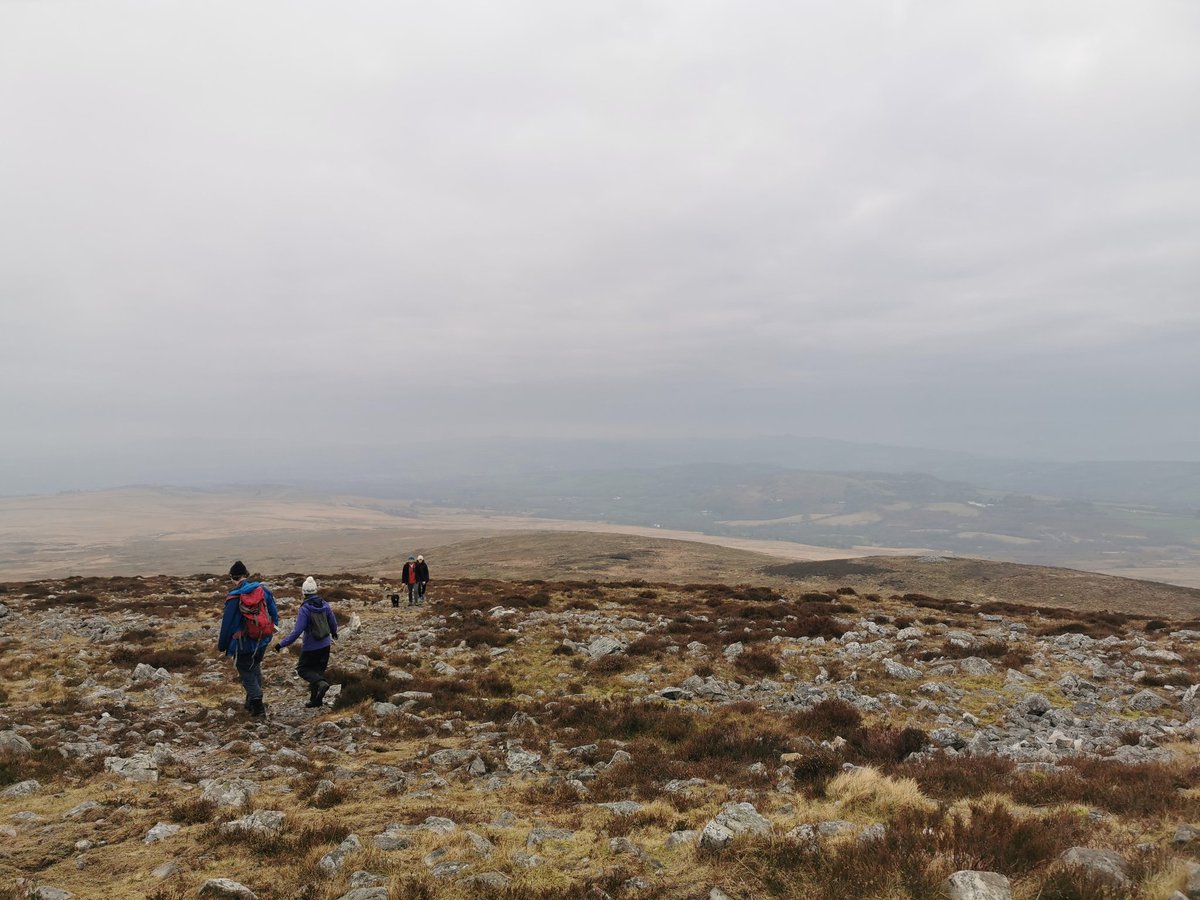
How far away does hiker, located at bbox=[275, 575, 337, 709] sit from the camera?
14.9m

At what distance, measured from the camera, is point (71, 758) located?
35.7 feet

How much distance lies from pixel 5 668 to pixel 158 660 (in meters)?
→ 3.71

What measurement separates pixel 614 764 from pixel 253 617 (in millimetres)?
9138

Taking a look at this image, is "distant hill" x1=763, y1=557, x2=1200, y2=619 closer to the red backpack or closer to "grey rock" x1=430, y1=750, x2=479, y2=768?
"grey rock" x1=430, y1=750, x2=479, y2=768

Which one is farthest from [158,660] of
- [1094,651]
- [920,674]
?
[1094,651]

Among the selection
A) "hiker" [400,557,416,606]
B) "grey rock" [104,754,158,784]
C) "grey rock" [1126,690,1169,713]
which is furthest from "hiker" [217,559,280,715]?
"grey rock" [1126,690,1169,713]

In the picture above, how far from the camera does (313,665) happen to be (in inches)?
593

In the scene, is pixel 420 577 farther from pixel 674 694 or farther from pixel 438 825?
pixel 438 825

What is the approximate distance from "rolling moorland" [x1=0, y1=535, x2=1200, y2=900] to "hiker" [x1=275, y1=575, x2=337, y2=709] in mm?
666

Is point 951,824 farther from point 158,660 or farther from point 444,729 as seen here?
point 158,660

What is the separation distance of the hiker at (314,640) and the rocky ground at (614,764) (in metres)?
0.66

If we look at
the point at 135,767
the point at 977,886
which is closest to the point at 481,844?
the point at 977,886

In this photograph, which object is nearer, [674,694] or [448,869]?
[448,869]

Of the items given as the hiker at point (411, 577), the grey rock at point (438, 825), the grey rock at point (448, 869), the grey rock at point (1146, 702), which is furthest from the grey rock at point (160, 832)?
the hiker at point (411, 577)
